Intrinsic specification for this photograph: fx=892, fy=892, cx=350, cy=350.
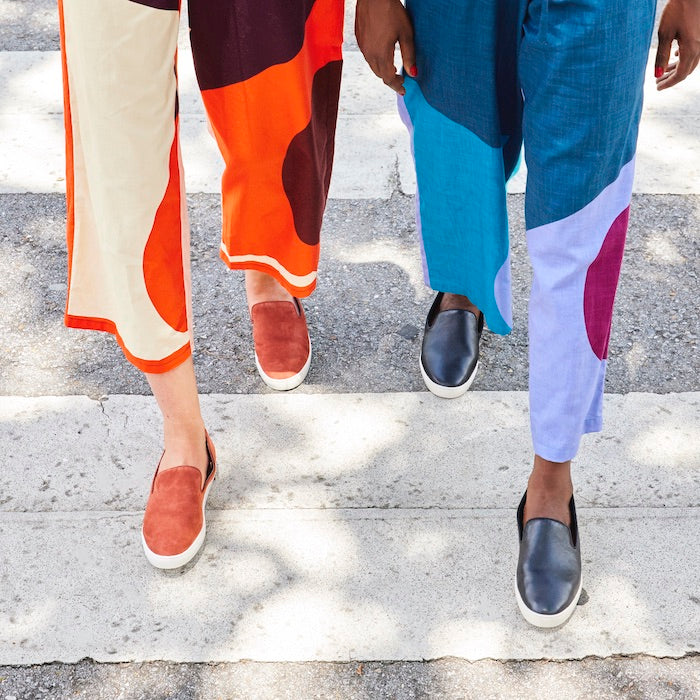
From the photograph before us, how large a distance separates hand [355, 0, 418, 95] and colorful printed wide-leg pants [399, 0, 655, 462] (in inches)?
0.9

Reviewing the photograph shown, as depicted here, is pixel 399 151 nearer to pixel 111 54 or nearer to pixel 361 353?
pixel 361 353

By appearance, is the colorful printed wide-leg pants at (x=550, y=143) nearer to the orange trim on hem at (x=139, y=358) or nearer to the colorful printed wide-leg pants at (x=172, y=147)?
the colorful printed wide-leg pants at (x=172, y=147)

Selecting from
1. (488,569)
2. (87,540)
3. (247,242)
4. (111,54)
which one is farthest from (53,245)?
(488,569)

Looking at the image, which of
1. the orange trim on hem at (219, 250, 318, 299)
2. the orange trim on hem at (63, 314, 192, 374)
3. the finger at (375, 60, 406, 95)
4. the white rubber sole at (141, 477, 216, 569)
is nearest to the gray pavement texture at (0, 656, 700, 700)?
the white rubber sole at (141, 477, 216, 569)

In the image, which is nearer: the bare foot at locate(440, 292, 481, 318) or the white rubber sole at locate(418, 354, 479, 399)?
the white rubber sole at locate(418, 354, 479, 399)

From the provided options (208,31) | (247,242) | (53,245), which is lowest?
(53,245)

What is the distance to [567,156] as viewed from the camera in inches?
56.4

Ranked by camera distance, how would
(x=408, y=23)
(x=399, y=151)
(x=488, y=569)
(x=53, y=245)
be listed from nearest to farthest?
1. (x=408, y=23)
2. (x=488, y=569)
3. (x=53, y=245)
4. (x=399, y=151)

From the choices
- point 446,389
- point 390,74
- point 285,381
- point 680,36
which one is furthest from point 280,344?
point 680,36

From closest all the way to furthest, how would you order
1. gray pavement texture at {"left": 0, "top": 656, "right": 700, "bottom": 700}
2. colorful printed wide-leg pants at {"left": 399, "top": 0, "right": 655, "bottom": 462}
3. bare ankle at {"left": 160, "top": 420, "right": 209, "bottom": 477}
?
colorful printed wide-leg pants at {"left": 399, "top": 0, "right": 655, "bottom": 462}
gray pavement texture at {"left": 0, "top": 656, "right": 700, "bottom": 700}
bare ankle at {"left": 160, "top": 420, "right": 209, "bottom": 477}

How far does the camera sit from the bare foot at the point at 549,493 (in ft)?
5.73

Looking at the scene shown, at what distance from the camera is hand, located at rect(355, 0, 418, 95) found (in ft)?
5.28

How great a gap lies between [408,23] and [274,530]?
1.05 metres

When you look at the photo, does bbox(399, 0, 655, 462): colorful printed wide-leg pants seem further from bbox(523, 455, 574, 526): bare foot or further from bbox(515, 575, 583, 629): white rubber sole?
bbox(515, 575, 583, 629): white rubber sole
